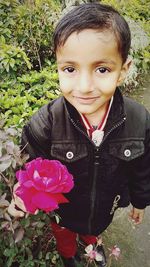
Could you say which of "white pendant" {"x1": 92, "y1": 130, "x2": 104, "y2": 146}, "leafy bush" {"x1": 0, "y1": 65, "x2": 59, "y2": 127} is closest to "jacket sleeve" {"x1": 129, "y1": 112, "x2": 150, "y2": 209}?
"white pendant" {"x1": 92, "y1": 130, "x2": 104, "y2": 146}

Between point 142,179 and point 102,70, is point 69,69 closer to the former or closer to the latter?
point 102,70

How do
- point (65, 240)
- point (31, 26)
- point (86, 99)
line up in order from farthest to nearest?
point (31, 26)
point (65, 240)
point (86, 99)

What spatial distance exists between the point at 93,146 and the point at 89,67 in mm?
452

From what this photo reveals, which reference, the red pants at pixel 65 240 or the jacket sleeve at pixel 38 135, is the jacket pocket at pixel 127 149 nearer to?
the jacket sleeve at pixel 38 135

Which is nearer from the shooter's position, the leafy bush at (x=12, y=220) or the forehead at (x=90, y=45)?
the forehead at (x=90, y=45)

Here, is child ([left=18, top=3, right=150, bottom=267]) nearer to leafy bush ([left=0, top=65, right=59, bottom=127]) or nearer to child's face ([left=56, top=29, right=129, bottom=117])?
child's face ([left=56, top=29, right=129, bottom=117])

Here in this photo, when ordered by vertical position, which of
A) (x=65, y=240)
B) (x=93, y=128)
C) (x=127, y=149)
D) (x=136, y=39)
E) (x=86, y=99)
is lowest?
(x=65, y=240)

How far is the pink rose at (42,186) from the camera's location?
1.15 metres

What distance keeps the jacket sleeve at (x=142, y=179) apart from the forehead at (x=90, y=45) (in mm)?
551

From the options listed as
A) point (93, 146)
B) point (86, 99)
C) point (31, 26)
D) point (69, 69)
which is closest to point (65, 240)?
point (93, 146)

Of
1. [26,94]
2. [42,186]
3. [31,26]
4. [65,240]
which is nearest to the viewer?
[42,186]

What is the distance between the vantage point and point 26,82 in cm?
331

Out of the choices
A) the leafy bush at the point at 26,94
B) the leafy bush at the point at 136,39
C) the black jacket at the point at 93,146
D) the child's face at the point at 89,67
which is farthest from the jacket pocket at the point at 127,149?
the leafy bush at the point at 136,39

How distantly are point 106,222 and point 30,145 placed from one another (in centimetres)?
66
